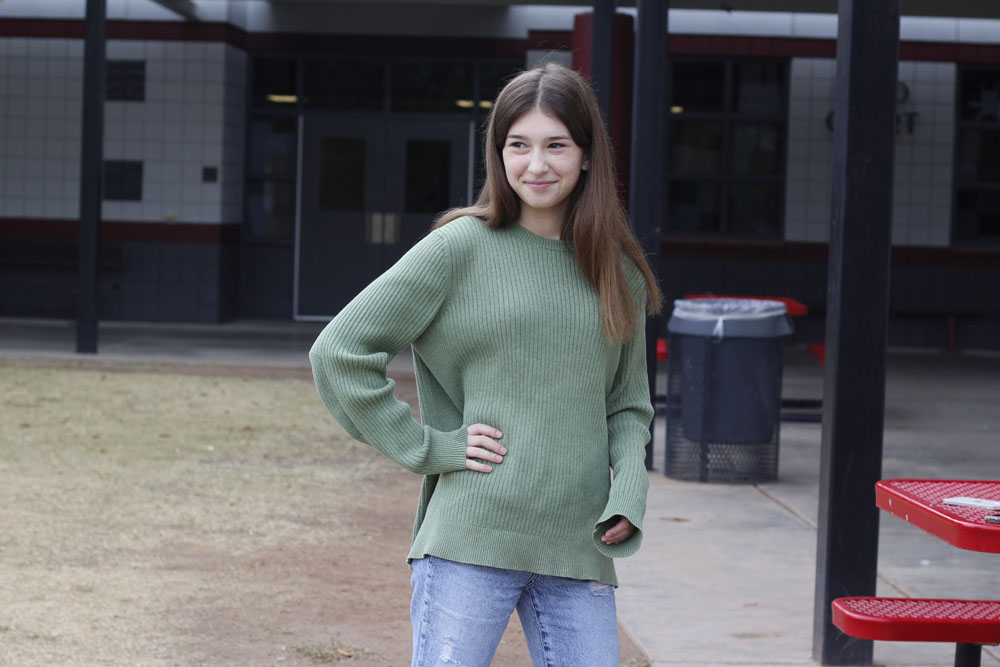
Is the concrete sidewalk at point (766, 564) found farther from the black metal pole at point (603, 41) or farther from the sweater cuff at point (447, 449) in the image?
the black metal pole at point (603, 41)

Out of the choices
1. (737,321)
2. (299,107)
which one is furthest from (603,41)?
(299,107)

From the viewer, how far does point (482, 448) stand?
2.53 meters

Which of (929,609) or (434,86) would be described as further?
(434,86)

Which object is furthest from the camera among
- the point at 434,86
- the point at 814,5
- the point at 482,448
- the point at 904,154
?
the point at 434,86

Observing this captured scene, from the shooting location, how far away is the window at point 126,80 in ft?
54.4

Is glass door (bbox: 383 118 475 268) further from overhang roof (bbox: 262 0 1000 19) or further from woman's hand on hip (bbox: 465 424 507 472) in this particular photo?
woman's hand on hip (bbox: 465 424 507 472)

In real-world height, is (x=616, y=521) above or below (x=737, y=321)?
below

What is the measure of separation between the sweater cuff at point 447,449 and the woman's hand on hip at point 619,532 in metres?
0.30

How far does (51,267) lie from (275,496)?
10431 millimetres

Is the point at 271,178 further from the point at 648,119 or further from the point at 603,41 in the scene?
the point at 648,119

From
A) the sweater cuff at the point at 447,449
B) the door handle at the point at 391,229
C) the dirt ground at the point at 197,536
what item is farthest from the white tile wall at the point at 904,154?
the sweater cuff at the point at 447,449

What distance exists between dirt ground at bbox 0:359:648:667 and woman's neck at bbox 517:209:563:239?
7.98 ft

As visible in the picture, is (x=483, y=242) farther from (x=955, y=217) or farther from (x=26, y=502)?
(x=955, y=217)

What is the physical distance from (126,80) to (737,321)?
10945mm
